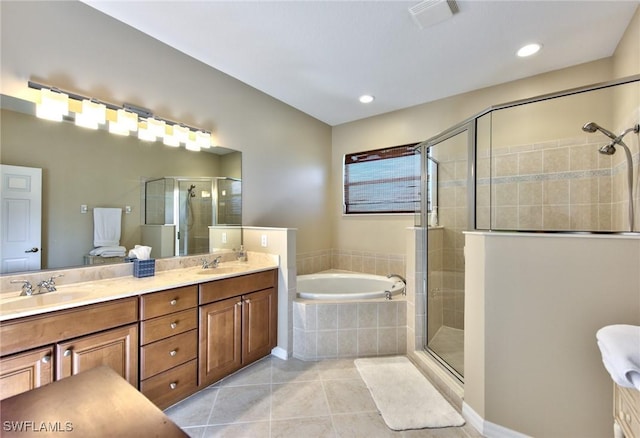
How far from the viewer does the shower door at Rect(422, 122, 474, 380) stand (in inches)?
86.6

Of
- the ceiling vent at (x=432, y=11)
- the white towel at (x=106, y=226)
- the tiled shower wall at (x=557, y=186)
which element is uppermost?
the ceiling vent at (x=432, y=11)

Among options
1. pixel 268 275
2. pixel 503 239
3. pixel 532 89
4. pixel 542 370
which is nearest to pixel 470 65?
pixel 532 89

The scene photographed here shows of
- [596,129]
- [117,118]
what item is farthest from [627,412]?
[117,118]

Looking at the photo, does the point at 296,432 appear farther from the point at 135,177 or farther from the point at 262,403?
the point at 135,177

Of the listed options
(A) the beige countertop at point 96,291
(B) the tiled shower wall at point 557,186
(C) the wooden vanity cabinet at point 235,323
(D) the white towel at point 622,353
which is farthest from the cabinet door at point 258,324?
(D) the white towel at point 622,353

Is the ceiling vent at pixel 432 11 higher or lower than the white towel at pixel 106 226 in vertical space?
higher

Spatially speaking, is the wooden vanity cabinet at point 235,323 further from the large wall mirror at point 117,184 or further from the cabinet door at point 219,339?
the large wall mirror at point 117,184

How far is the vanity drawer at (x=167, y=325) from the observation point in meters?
1.61

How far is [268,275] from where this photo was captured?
240 cm

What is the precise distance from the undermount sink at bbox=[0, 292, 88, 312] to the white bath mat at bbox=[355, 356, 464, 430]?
1978 millimetres

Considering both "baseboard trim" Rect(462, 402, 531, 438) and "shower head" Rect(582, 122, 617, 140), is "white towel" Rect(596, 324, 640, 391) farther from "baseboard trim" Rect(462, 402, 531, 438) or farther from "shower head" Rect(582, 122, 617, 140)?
"shower head" Rect(582, 122, 617, 140)

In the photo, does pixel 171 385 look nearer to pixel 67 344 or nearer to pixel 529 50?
pixel 67 344

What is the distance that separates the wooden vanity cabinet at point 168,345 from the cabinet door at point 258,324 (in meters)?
0.42

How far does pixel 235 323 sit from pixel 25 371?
1.13 m
